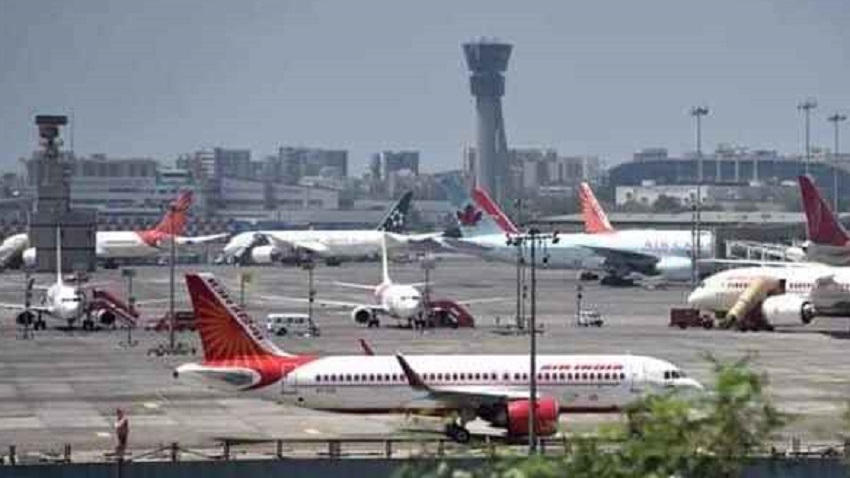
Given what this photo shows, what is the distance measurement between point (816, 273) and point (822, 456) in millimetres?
74012

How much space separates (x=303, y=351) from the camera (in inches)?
4528

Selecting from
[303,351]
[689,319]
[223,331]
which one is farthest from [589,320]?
[223,331]

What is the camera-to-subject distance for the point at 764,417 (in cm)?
2359

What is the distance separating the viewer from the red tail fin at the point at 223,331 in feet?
232

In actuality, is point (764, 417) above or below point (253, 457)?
above

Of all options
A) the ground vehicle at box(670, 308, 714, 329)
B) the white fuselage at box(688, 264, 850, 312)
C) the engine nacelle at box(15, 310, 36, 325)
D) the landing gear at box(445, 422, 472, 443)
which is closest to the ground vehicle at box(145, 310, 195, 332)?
the engine nacelle at box(15, 310, 36, 325)

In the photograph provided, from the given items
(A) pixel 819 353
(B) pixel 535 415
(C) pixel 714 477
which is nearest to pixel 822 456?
(B) pixel 535 415

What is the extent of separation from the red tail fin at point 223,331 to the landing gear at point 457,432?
20.9 ft

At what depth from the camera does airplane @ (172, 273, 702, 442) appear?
231 ft

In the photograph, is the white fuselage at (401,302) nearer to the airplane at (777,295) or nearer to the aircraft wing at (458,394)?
the airplane at (777,295)

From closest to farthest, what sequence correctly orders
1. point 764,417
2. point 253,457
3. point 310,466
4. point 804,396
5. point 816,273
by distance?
point 764,417 → point 310,466 → point 253,457 → point 804,396 → point 816,273

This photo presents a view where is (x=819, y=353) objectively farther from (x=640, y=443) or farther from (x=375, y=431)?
(x=640, y=443)

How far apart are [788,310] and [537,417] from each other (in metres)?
66.0

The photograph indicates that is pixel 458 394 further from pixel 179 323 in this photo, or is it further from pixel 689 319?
pixel 689 319
